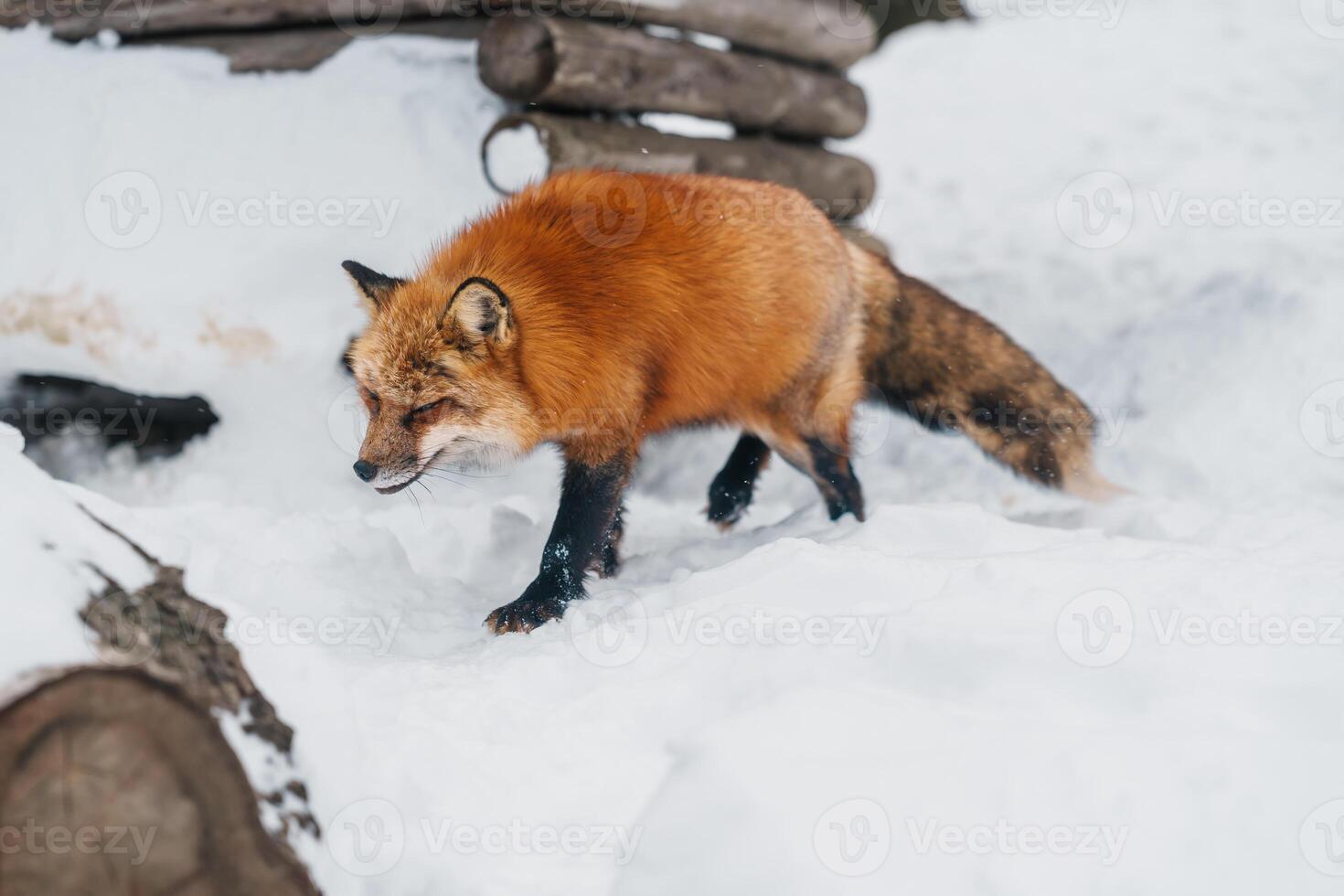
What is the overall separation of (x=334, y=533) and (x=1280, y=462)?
13.4 ft

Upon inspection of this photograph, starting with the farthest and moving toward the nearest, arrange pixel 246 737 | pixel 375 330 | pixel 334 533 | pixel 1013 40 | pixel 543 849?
1. pixel 1013 40
2. pixel 334 533
3. pixel 375 330
4. pixel 543 849
5. pixel 246 737

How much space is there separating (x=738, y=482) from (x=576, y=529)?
1.36 metres

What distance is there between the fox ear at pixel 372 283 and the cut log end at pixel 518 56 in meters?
1.49

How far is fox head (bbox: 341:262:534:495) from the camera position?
2.85 m

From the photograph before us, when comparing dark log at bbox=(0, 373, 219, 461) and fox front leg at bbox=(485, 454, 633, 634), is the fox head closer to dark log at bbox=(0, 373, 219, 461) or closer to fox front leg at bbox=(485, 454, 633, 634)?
fox front leg at bbox=(485, 454, 633, 634)

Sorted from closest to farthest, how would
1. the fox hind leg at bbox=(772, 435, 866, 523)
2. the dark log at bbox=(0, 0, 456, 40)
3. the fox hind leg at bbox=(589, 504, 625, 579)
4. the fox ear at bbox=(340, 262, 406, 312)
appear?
the fox ear at bbox=(340, 262, 406, 312) → the fox hind leg at bbox=(589, 504, 625, 579) → the fox hind leg at bbox=(772, 435, 866, 523) → the dark log at bbox=(0, 0, 456, 40)

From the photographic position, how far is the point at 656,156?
4.63 meters

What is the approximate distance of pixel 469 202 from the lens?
4.44 m

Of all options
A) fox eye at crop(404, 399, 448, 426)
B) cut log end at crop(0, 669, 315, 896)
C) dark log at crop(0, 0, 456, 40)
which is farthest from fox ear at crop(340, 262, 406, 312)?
dark log at crop(0, 0, 456, 40)

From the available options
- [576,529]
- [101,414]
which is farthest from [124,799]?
[101,414]

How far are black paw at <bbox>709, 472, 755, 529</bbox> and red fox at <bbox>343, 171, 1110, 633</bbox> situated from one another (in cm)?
46

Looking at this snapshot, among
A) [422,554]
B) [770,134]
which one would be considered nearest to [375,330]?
[422,554]

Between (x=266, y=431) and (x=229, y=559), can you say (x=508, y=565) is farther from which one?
(x=266, y=431)

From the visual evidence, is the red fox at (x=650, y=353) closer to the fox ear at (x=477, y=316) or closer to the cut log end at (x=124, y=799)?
the fox ear at (x=477, y=316)
